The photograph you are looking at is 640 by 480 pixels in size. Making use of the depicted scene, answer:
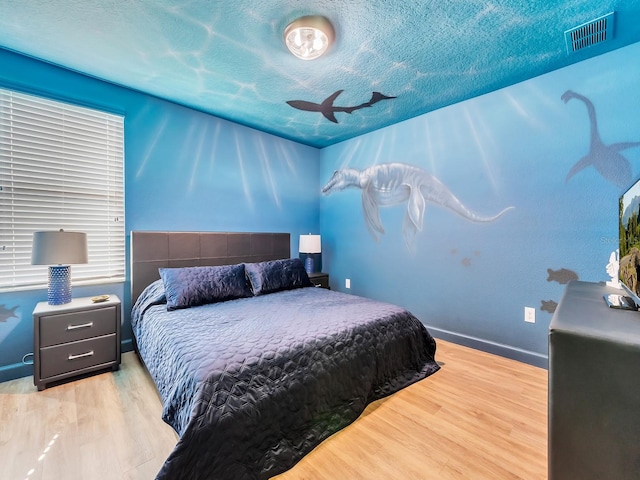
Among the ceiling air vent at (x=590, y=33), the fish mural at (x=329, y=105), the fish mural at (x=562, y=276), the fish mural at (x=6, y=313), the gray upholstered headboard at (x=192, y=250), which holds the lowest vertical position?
the fish mural at (x=6, y=313)

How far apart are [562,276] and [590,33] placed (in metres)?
1.76

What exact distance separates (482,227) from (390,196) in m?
1.13

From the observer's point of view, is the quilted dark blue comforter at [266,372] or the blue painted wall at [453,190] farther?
the blue painted wall at [453,190]

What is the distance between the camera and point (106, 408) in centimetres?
182

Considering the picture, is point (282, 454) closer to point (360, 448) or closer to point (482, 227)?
point (360, 448)

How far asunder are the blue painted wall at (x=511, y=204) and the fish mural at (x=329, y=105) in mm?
690

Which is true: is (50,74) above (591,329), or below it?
above

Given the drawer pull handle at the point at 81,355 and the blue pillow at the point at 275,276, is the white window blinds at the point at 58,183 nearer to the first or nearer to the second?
the drawer pull handle at the point at 81,355

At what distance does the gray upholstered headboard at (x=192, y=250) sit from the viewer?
2.67m

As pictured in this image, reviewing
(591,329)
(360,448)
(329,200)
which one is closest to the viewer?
(591,329)

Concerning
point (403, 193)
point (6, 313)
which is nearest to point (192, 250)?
point (6, 313)

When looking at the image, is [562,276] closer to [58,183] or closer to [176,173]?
[176,173]

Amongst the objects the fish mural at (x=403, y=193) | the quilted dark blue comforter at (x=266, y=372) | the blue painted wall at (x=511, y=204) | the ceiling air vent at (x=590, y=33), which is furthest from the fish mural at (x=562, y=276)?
the ceiling air vent at (x=590, y=33)

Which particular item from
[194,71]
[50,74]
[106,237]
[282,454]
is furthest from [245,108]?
[282,454]
